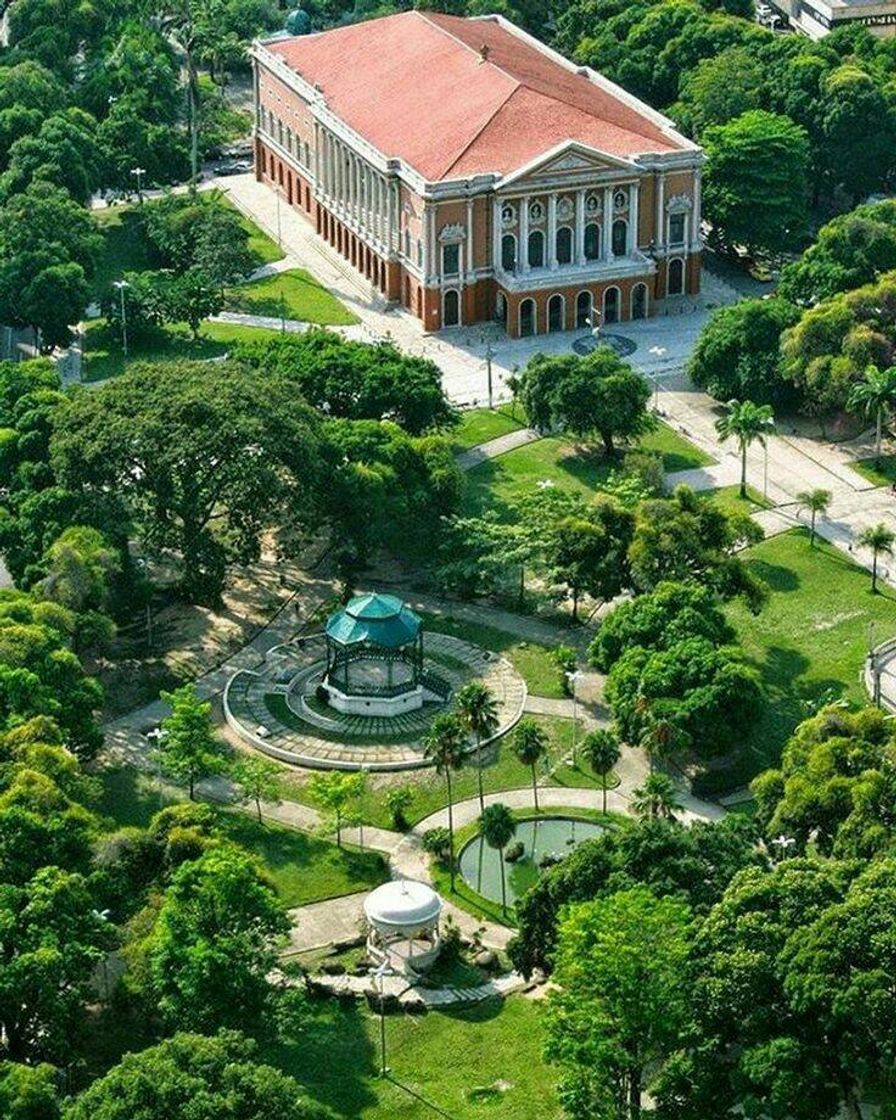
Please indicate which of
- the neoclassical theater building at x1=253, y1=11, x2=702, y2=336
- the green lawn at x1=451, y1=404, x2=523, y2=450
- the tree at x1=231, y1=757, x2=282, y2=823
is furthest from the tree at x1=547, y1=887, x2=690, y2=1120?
the neoclassical theater building at x1=253, y1=11, x2=702, y2=336

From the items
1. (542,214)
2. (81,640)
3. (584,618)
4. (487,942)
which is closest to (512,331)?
(542,214)

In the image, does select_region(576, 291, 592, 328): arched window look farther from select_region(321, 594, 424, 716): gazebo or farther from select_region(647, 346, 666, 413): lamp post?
select_region(321, 594, 424, 716): gazebo

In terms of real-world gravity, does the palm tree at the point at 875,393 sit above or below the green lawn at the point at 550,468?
above

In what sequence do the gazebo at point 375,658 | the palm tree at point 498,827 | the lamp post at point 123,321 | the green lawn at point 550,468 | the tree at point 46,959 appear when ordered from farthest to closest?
the lamp post at point 123,321 < the green lawn at point 550,468 < the gazebo at point 375,658 < the palm tree at point 498,827 < the tree at point 46,959

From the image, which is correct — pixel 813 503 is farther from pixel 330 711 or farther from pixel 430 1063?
pixel 430 1063

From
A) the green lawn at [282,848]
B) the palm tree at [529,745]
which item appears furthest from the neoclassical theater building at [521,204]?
the green lawn at [282,848]

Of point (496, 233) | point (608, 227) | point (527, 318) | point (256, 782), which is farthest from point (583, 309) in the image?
point (256, 782)

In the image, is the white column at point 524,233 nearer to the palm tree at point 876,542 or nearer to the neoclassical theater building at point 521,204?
the neoclassical theater building at point 521,204
